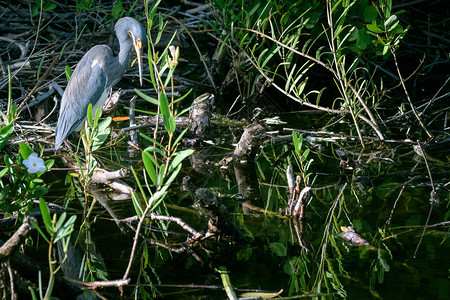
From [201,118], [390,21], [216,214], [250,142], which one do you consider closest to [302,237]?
[216,214]

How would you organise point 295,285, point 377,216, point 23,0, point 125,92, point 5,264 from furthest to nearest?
point 23,0
point 125,92
point 377,216
point 295,285
point 5,264

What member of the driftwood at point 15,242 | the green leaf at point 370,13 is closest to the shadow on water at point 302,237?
the driftwood at point 15,242

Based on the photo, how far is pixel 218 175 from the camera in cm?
445

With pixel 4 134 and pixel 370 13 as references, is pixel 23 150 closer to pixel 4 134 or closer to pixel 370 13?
pixel 4 134

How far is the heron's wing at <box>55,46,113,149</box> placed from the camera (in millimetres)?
4754

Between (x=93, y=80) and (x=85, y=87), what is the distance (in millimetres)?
87

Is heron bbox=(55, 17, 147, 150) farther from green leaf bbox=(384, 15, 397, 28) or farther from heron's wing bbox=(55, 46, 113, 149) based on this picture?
green leaf bbox=(384, 15, 397, 28)

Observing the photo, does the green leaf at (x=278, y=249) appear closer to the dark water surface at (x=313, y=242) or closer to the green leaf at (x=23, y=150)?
the dark water surface at (x=313, y=242)

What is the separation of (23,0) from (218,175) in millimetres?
3738

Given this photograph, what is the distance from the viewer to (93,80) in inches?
192

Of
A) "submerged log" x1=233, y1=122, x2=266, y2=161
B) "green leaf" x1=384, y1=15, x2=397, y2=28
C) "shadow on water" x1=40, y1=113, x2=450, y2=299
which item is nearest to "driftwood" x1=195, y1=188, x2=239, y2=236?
"shadow on water" x1=40, y1=113, x2=450, y2=299

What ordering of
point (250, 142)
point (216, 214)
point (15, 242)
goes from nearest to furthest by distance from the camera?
point (15, 242) < point (216, 214) < point (250, 142)

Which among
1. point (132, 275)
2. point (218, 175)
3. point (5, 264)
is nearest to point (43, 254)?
point (132, 275)

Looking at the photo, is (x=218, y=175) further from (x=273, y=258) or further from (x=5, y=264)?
(x=5, y=264)
